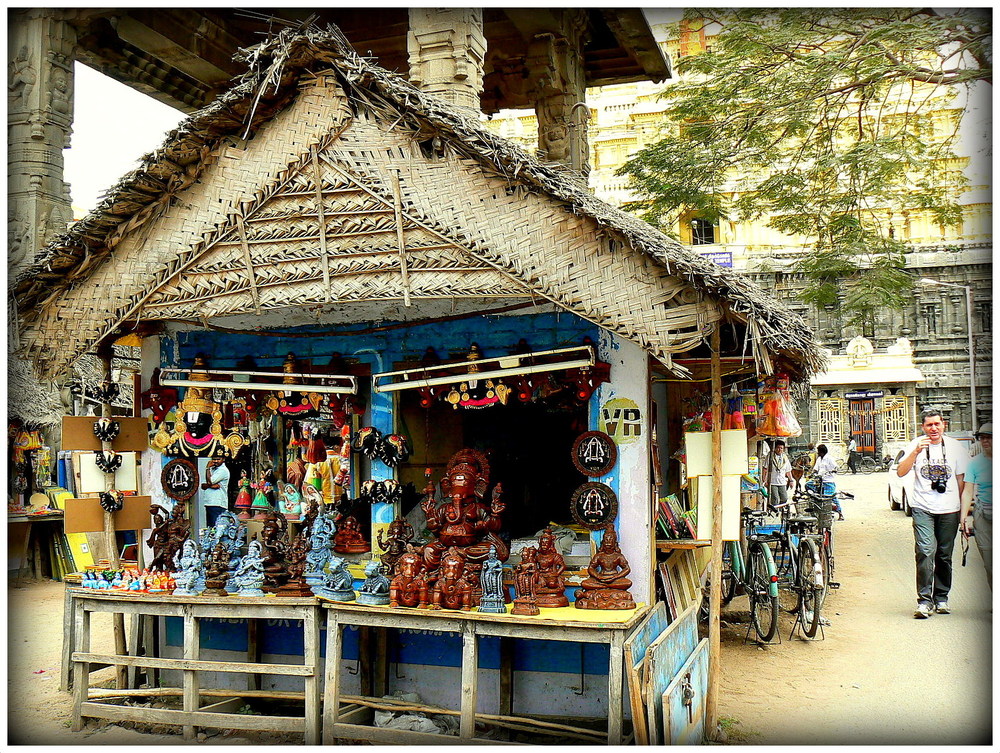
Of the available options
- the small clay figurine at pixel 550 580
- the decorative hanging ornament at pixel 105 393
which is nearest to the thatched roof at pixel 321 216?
the decorative hanging ornament at pixel 105 393

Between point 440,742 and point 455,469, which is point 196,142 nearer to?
point 455,469

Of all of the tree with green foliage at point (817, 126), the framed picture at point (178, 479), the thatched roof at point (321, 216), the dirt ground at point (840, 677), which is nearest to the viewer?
the thatched roof at point (321, 216)


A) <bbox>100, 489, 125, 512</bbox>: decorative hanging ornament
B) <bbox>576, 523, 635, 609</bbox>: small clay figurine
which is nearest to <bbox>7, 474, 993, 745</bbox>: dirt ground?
<bbox>100, 489, 125, 512</bbox>: decorative hanging ornament

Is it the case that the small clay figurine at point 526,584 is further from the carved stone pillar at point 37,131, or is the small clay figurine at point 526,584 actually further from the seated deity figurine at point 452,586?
the carved stone pillar at point 37,131

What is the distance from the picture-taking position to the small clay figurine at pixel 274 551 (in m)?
5.87

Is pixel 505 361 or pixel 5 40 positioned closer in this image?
pixel 5 40

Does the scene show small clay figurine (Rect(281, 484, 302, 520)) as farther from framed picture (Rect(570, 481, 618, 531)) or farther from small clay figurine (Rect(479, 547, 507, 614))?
framed picture (Rect(570, 481, 618, 531))

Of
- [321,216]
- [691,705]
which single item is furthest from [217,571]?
[691,705]

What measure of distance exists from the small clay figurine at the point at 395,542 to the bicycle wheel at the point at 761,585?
3.79 m

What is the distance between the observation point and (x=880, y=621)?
9188 mm

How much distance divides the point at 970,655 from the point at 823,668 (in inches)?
53.4

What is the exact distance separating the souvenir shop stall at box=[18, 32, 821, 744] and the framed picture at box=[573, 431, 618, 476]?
19 mm

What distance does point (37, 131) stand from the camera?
9.94m

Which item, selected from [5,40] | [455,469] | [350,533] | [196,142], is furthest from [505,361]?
[5,40]
